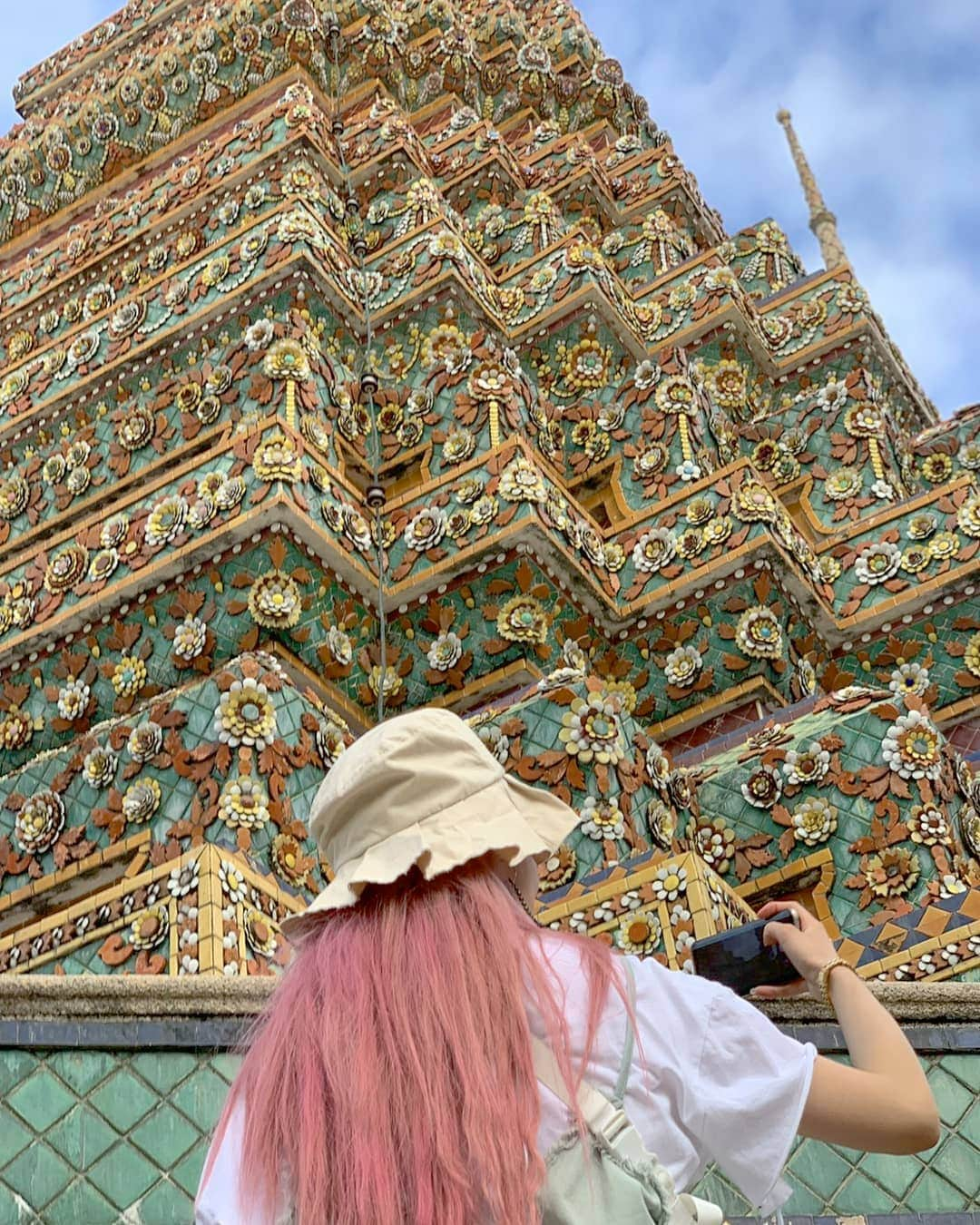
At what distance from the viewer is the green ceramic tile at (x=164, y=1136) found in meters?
3.08

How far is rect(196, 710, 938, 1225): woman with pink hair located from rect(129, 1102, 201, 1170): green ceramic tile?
1202 mm

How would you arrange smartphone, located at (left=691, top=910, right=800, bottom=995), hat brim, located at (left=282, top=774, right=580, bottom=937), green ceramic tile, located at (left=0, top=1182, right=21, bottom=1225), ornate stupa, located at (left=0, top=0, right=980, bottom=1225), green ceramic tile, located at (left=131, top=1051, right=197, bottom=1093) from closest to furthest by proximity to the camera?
hat brim, located at (left=282, top=774, right=580, bottom=937)
smartphone, located at (left=691, top=910, right=800, bottom=995)
green ceramic tile, located at (left=0, top=1182, right=21, bottom=1225)
green ceramic tile, located at (left=131, top=1051, right=197, bottom=1093)
ornate stupa, located at (left=0, top=0, right=980, bottom=1225)

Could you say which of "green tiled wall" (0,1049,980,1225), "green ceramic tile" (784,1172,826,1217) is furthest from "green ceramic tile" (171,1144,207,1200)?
"green ceramic tile" (784,1172,826,1217)

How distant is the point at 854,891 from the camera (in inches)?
214

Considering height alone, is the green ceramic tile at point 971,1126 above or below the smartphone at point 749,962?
below

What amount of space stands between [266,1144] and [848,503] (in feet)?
22.5

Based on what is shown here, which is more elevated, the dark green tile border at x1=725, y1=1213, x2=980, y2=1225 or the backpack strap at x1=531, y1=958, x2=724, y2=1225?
the backpack strap at x1=531, y1=958, x2=724, y2=1225

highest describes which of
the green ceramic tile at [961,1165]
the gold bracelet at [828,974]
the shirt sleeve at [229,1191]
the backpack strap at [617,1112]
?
the shirt sleeve at [229,1191]

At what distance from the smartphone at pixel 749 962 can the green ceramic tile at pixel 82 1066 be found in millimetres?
1269

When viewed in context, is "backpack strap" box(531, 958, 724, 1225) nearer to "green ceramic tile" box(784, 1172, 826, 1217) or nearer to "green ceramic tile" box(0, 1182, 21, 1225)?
"green ceramic tile" box(784, 1172, 826, 1217)

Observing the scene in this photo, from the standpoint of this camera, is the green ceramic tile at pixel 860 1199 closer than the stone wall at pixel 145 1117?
No

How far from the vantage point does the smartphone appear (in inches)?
93.1

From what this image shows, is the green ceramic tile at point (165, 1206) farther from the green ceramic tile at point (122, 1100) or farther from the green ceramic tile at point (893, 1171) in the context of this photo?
the green ceramic tile at point (893, 1171)

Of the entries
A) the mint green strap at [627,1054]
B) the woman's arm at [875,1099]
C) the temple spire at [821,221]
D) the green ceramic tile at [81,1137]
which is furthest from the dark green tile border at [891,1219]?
the temple spire at [821,221]
